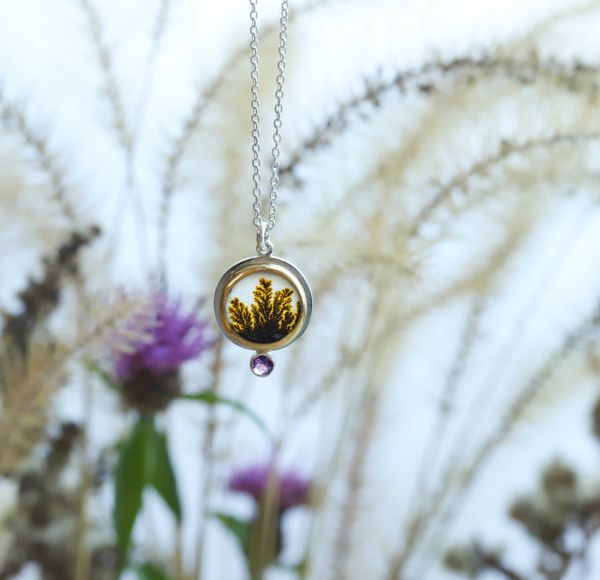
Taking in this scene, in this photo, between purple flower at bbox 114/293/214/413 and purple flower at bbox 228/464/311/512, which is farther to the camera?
purple flower at bbox 228/464/311/512

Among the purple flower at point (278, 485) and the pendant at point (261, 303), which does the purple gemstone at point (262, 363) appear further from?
the purple flower at point (278, 485)

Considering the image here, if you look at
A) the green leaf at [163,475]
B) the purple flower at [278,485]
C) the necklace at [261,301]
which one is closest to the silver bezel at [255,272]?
the necklace at [261,301]

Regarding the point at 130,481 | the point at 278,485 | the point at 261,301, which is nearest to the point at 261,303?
the point at 261,301

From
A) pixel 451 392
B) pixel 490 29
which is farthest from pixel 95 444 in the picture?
pixel 490 29

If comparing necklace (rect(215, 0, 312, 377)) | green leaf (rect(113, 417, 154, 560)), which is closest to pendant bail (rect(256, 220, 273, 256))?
necklace (rect(215, 0, 312, 377))

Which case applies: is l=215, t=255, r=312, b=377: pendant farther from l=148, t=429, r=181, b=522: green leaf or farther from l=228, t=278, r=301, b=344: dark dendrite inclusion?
l=148, t=429, r=181, b=522: green leaf

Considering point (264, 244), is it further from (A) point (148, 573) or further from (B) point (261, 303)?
(A) point (148, 573)
